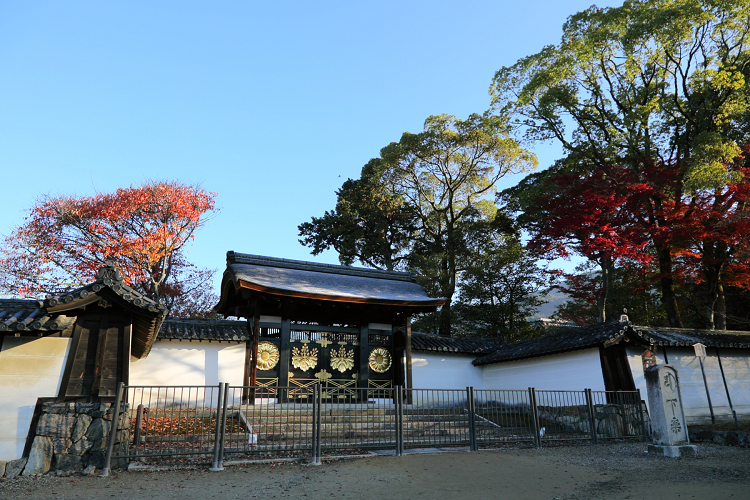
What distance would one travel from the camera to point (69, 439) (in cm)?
787

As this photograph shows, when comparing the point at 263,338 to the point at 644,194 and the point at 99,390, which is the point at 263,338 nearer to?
the point at 99,390

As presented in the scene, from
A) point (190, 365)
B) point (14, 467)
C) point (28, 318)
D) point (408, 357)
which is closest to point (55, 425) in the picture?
point (14, 467)

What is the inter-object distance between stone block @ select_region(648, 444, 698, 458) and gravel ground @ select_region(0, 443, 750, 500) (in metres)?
0.31

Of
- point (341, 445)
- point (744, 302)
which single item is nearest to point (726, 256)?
point (744, 302)

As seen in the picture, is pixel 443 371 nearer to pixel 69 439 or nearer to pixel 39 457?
pixel 69 439

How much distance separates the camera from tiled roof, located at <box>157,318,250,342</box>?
45.5ft

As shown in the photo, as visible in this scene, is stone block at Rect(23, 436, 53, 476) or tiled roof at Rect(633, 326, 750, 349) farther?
tiled roof at Rect(633, 326, 750, 349)

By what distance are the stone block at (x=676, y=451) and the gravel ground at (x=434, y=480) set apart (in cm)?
31

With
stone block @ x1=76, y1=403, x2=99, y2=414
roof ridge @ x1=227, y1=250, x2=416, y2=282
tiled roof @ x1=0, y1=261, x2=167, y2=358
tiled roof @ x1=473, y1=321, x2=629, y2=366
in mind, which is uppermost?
roof ridge @ x1=227, y1=250, x2=416, y2=282

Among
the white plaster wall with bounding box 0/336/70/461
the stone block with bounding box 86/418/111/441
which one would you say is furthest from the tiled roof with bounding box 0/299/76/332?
the stone block with bounding box 86/418/111/441

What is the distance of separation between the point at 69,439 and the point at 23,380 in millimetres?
1368

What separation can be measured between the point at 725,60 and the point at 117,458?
22909mm

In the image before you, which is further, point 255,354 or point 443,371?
point 443,371

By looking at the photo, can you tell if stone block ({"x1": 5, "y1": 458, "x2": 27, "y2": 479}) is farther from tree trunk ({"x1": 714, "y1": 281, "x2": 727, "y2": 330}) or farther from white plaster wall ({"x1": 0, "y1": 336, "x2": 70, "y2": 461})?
tree trunk ({"x1": 714, "y1": 281, "x2": 727, "y2": 330})
